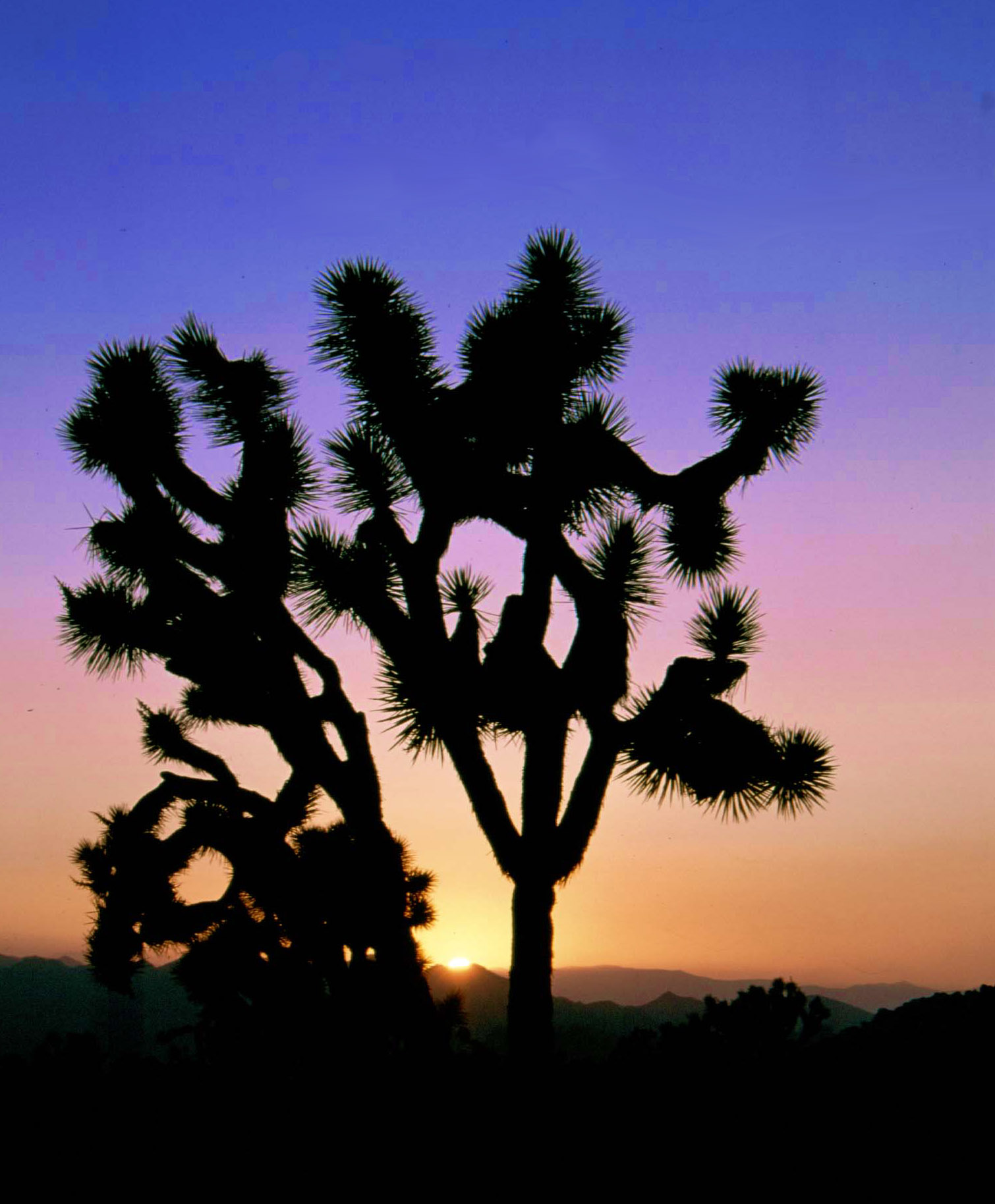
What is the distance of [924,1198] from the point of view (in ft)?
15.5

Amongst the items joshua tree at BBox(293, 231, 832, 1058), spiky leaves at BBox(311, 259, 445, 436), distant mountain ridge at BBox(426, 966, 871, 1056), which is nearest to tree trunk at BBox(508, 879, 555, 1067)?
joshua tree at BBox(293, 231, 832, 1058)

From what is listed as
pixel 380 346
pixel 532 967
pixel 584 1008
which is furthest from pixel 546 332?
pixel 584 1008

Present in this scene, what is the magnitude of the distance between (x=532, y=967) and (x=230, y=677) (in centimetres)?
295

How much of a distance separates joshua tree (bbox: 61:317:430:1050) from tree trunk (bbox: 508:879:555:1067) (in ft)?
2.21

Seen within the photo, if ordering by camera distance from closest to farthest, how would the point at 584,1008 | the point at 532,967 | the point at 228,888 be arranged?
the point at 532,967
the point at 228,888
the point at 584,1008

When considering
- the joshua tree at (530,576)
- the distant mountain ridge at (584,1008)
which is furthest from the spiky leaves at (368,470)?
the distant mountain ridge at (584,1008)

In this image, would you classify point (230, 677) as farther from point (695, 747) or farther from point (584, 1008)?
point (584, 1008)

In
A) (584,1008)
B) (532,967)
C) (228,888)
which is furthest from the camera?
(584,1008)

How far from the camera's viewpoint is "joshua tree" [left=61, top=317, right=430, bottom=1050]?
7918mm

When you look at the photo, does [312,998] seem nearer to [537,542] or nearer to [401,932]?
[401,932]

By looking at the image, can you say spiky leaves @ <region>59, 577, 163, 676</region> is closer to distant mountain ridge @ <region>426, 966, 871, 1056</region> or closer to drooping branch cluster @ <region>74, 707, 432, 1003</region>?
drooping branch cluster @ <region>74, 707, 432, 1003</region>

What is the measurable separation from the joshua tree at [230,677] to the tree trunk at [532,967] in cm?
67

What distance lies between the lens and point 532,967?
7.26m

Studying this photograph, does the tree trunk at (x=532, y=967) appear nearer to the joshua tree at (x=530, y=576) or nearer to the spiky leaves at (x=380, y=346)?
the joshua tree at (x=530, y=576)
